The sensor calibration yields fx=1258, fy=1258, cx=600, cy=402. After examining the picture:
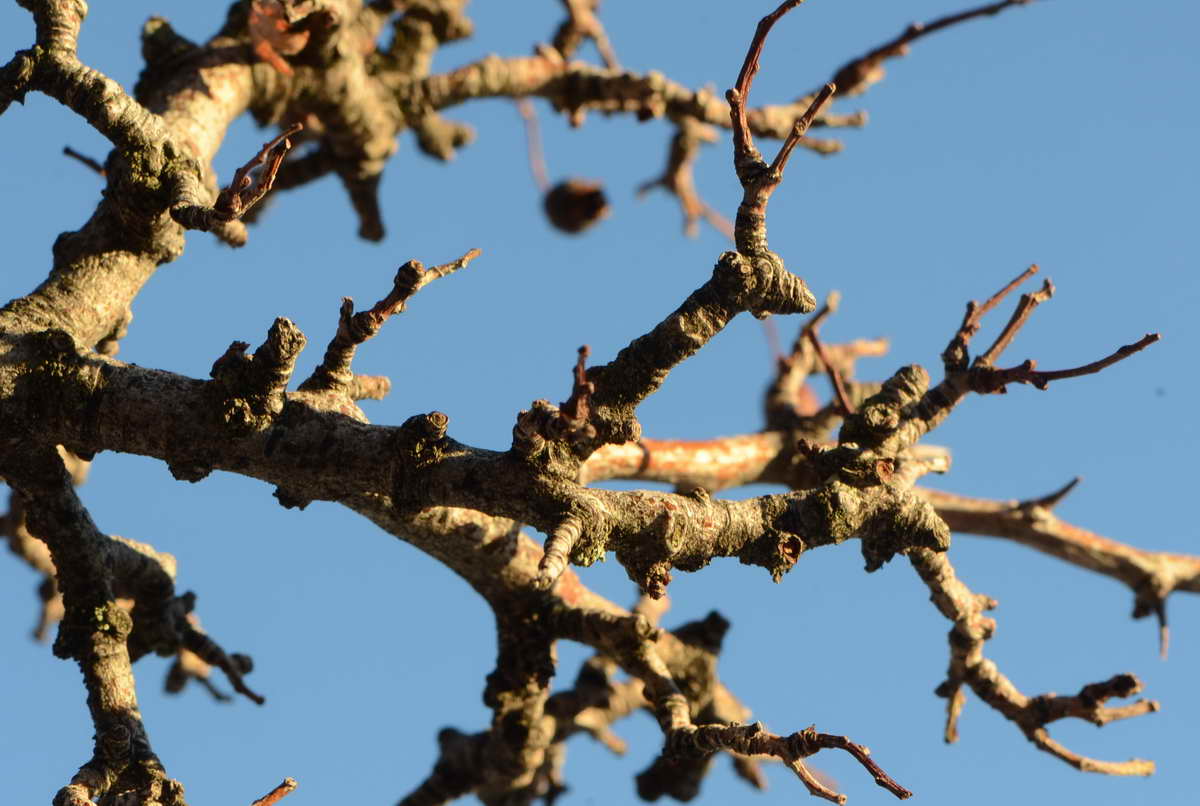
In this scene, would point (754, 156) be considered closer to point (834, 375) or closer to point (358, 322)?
point (358, 322)

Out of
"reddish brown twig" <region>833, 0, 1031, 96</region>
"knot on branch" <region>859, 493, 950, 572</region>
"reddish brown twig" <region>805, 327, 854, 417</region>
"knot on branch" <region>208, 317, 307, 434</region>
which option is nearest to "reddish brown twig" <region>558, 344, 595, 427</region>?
"knot on branch" <region>208, 317, 307, 434</region>

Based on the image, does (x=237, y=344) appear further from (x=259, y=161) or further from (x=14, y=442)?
(x=14, y=442)

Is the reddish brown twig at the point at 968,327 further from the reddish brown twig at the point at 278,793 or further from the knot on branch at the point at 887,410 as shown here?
the reddish brown twig at the point at 278,793

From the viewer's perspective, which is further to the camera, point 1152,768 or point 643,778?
point 643,778

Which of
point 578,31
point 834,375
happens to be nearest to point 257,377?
point 834,375

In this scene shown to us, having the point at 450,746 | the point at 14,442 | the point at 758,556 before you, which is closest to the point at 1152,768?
the point at 758,556

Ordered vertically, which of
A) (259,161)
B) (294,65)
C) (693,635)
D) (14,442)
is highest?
(294,65)
